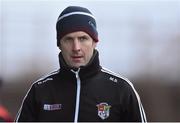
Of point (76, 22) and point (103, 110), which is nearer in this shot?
point (103, 110)

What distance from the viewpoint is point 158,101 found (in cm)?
1486

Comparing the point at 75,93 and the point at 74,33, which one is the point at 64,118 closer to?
the point at 75,93

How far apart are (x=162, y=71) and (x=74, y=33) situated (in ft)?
38.5

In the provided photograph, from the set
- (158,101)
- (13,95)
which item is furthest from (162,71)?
(13,95)

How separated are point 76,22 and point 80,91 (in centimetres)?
38

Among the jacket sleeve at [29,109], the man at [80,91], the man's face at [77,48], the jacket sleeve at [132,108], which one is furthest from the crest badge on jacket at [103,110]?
the jacket sleeve at [29,109]

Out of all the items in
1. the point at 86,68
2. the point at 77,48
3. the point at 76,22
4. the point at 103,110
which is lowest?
the point at 103,110

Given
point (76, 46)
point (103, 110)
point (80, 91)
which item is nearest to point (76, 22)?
point (76, 46)

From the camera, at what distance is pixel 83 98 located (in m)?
3.46

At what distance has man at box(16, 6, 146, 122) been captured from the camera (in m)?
3.45

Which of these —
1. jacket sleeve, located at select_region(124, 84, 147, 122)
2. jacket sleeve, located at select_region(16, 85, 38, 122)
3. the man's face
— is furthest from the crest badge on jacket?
jacket sleeve, located at select_region(16, 85, 38, 122)

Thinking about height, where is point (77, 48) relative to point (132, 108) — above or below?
above

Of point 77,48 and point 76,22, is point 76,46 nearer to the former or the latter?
point 77,48

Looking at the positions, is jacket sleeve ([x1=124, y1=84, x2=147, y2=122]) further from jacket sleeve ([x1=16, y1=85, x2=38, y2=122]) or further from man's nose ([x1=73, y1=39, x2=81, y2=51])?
jacket sleeve ([x1=16, y1=85, x2=38, y2=122])
